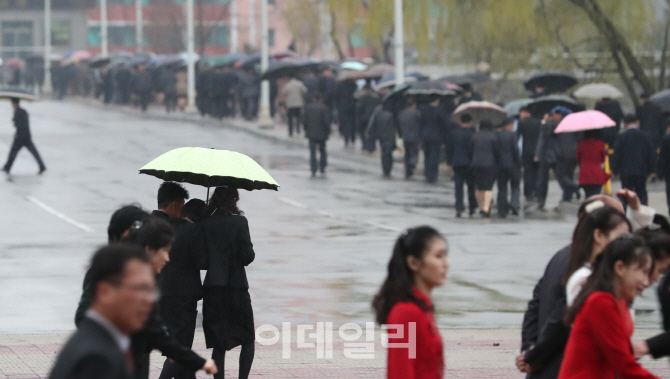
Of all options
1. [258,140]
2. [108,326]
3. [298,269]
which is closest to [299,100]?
[258,140]

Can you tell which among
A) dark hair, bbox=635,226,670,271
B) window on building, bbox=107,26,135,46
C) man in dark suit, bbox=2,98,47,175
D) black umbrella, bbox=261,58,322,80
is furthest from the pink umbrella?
window on building, bbox=107,26,135,46

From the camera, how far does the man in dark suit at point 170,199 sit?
25.1 feet

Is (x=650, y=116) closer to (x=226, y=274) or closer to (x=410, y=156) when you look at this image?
(x=410, y=156)

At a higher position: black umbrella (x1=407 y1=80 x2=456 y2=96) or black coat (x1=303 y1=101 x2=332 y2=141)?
black umbrella (x1=407 y1=80 x2=456 y2=96)

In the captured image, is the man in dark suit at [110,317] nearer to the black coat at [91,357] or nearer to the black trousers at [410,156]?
the black coat at [91,357]

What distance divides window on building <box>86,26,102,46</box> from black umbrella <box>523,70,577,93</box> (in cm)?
7250

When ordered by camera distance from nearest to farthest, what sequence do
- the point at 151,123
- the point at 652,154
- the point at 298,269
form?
the point at 298,269 < the point at 652,154 < the point at 151,123

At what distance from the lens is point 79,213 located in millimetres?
20500

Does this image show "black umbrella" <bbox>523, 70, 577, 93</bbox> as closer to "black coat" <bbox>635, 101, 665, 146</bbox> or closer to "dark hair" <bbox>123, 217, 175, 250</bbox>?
"black coat" <bbox>635, 101, 665, 146</bbox>

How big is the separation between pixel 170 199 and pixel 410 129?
18228 millimetres

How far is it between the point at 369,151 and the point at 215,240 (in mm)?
23348

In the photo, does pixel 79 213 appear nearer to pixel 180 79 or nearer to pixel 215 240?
pixel 215 240

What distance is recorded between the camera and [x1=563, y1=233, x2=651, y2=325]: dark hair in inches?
198

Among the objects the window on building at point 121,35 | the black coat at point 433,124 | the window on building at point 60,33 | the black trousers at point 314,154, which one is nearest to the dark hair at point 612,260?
the black coat at point 433,124
